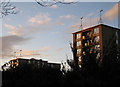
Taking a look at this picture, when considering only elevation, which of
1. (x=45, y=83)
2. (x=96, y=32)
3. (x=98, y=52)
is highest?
(x=96, y=32)

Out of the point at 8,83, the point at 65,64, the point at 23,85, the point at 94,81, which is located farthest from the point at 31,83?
the point at 65,64

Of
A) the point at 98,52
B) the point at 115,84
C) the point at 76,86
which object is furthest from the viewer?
the point at 98,52

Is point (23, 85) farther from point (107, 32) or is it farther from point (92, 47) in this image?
point (107, 32)

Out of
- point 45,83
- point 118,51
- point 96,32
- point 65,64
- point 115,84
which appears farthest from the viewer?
point 96,32

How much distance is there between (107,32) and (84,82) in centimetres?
4992

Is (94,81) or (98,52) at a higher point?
(98,52)

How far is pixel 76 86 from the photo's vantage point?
1721 mm

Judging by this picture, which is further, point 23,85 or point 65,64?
point 65,64

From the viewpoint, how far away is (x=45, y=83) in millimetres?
2174

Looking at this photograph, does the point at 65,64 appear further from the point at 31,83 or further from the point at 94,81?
the point at 94,81

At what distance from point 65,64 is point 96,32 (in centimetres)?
4564

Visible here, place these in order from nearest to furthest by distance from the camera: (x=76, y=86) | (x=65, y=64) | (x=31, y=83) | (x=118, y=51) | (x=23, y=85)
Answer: (x=76, y=86) → (x=31, y=83) → (x=23, y=85) → (x=118, y=51) → (x=65, y=64)

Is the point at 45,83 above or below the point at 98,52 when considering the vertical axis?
below

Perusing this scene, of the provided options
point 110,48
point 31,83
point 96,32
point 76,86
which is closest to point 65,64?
point 110,48
